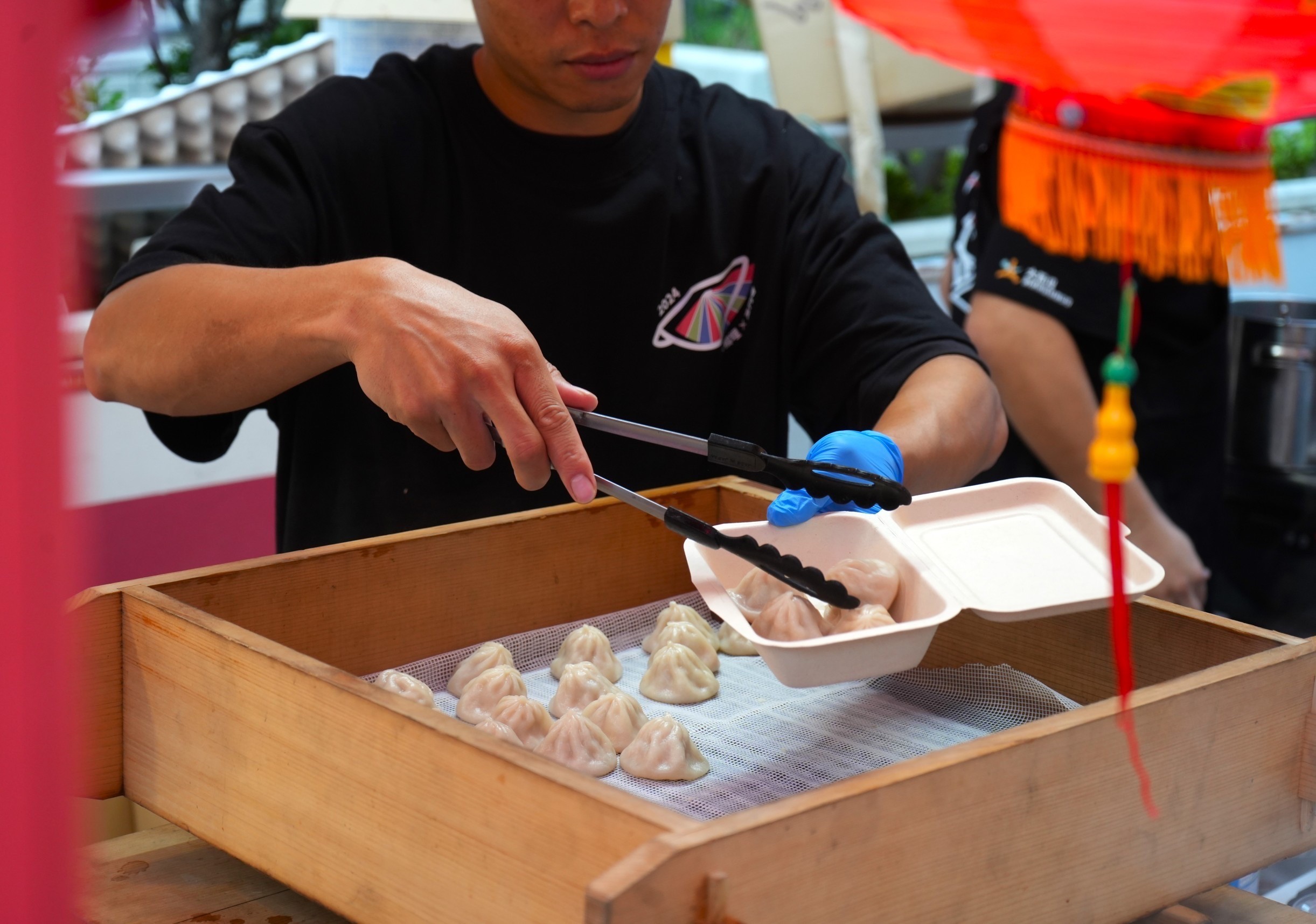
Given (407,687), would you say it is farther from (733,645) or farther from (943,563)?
(943,563)

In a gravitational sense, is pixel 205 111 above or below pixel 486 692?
above

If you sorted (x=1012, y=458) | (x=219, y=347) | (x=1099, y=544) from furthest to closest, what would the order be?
(x=1012, y=458) < (x=219, y=347) < (x=1099, y=544)

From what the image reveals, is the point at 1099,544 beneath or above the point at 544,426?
beneath

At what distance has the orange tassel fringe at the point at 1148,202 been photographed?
0.64 metres

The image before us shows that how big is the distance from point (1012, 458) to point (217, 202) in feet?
5.04

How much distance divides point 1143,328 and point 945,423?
2.96ft

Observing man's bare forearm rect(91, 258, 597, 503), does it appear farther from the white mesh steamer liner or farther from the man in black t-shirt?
the white mesh steamer liner

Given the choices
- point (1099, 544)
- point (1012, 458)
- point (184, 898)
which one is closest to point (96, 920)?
point (184, 898)

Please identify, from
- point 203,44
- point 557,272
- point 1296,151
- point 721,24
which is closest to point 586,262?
point 557,272

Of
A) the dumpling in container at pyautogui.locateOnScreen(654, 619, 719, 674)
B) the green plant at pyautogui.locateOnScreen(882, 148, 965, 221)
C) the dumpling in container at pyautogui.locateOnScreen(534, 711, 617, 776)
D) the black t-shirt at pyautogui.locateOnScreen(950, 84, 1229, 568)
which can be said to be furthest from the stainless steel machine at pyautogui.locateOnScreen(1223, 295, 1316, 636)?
the dumpling in container at pyautogui.locateOnScreen(534, 711, 617, 776)

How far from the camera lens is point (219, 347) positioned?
1.33 metres

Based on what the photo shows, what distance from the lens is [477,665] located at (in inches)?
51.5

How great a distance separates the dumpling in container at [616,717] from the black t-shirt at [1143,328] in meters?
1.24

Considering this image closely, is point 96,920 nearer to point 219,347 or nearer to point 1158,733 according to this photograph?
point 219,347
